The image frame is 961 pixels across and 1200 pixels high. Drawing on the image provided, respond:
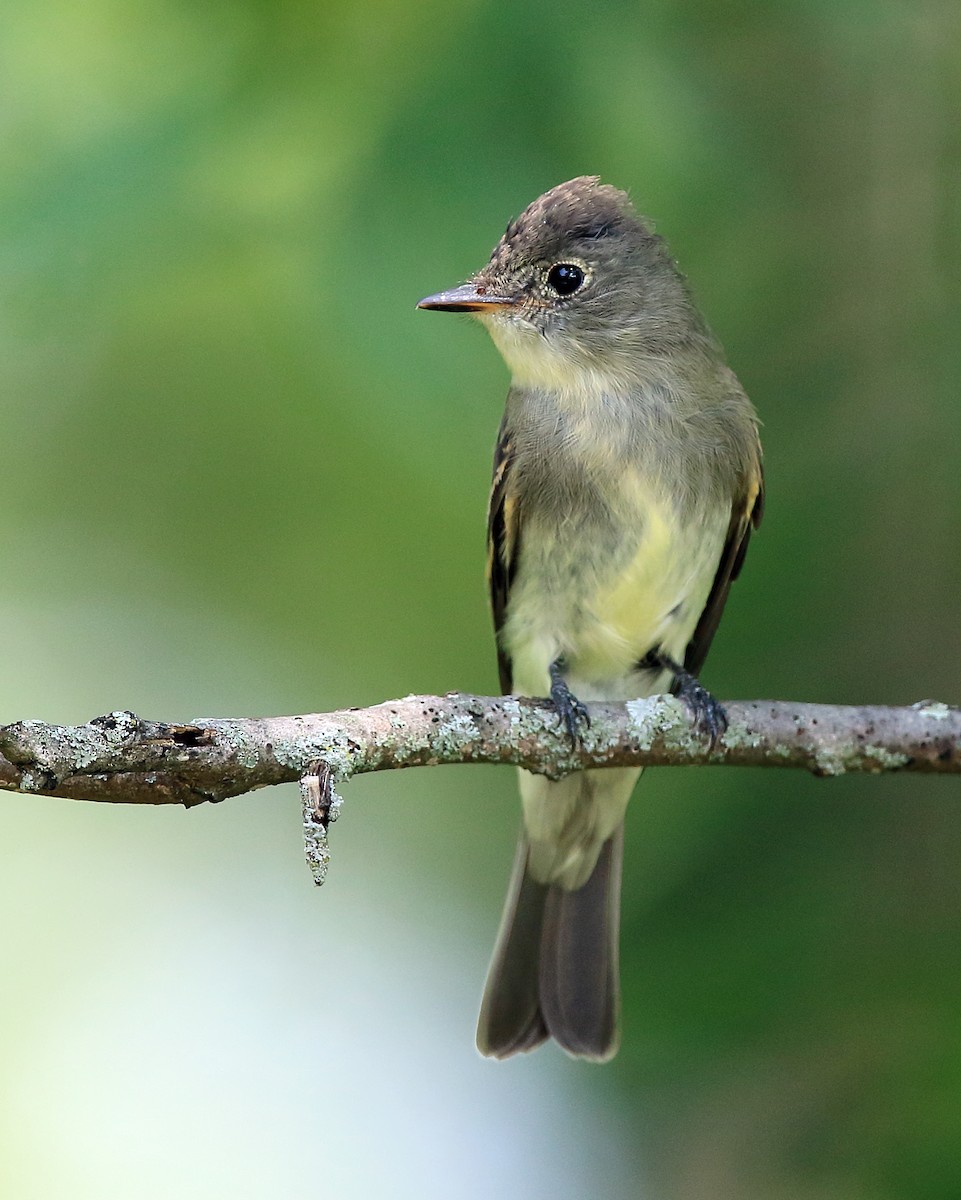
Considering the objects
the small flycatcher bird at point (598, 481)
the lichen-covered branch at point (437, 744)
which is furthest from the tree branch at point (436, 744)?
the small flycatcher bird at point (598, 481)

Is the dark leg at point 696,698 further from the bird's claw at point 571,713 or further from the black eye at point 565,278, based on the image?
the black eye at point 565,278

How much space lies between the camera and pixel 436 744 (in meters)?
2.61

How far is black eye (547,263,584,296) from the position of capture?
3.66 meters

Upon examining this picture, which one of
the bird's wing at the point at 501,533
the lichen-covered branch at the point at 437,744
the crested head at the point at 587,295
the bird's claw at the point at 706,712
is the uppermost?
the crested head at the point at 587,295

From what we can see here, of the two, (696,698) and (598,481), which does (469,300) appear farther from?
(696,698)

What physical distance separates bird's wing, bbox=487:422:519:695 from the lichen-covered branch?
681 millimetres

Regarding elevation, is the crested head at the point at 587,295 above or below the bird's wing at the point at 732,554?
above

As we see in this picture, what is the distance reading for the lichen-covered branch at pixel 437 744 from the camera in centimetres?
202

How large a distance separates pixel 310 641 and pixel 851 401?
1.68 meters

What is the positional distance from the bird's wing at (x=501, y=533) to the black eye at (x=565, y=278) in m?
0.39

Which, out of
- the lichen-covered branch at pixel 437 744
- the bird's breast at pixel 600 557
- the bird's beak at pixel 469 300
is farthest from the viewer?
the bird's breast at pixel 600 557

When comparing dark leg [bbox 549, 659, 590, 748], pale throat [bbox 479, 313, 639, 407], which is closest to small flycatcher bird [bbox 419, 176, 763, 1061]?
pale throat [bbox 479, 313, 639, 407]

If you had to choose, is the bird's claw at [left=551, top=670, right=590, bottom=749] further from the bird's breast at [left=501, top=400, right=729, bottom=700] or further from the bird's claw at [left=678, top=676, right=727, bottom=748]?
the bird's breast at [left=501, top=400, right=729, bottom=700]

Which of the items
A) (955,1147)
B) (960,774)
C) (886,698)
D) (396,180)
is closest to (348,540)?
(396,180)
